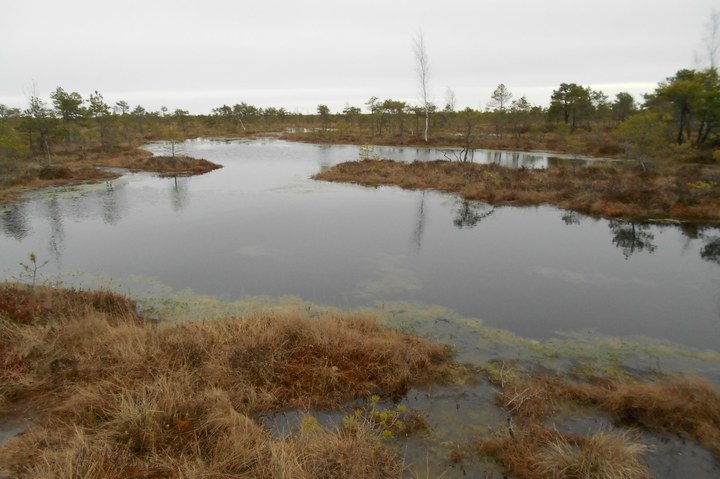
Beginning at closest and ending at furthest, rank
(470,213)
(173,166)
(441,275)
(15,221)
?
1. (441,275)
2. (15,221)
3. (470,213)
4. (173,166)

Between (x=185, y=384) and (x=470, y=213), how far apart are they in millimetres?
16302

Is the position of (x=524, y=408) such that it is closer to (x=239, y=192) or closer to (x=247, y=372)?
(x=247, y=372)

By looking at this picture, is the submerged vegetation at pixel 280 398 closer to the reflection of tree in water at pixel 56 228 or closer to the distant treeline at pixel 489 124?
the reflection of tree in water at pixel 56 228

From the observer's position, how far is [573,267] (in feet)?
41.7

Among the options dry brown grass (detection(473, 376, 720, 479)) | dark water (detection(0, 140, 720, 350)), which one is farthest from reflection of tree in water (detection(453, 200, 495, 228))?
dry brown grass (detection(473, 376, 720, 479))

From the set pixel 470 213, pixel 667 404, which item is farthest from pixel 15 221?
pixel 667 404

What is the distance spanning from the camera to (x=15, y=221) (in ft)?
57.4

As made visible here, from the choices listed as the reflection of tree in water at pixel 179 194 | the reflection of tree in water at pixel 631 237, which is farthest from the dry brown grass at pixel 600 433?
the reflection of tree in water at pixel 179 194

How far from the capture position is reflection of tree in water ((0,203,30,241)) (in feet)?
51.6

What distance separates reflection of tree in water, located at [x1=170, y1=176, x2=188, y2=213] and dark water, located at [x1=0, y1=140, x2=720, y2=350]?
239 mm

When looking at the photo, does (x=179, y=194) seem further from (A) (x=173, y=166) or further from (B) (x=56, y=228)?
(A) (x=173, y=166)

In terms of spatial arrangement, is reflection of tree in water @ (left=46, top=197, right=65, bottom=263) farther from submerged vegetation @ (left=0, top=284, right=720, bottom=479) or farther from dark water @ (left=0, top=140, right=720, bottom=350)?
submerged vegetation @ (left=0, top=284, right=720, bottom=479)

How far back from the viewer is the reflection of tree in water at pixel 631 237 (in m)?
14.5

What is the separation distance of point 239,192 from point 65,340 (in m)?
17.5
